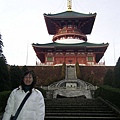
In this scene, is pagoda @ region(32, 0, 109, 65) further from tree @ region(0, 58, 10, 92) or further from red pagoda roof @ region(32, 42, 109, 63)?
tree @ region(0, 58, 10, 92)

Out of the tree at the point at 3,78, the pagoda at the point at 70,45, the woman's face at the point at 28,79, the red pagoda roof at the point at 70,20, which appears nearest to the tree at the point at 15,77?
the tree at the point at 3,78

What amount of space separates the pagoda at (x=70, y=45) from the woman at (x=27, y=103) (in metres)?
31.4

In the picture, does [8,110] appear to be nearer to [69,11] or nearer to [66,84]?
[66,84]

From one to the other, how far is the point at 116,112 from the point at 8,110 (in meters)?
5.98

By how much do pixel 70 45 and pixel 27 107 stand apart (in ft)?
104

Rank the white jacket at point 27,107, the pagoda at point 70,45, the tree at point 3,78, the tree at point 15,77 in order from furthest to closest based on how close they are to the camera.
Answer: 1. the pagoda at point 70,45
2. the tree at point 15,77
3. the tree at point 3,78
4. the white jacket at point 27,107

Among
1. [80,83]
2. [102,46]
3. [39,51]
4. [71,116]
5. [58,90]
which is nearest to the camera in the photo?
[71,116]

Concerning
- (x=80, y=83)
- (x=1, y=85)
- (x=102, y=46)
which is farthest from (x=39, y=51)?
(x=1, y=85)

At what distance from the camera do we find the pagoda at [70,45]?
35.2m

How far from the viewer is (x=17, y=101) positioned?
329cm

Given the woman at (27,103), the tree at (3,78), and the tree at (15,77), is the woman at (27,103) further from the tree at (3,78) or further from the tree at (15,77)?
the tree at (15,77)

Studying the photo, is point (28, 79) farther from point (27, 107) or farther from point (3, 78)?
point (3, 78)

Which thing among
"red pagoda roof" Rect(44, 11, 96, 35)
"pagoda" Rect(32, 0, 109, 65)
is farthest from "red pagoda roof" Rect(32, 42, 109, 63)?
"red pagoda roof" Rect(44, 11, 96, 35)

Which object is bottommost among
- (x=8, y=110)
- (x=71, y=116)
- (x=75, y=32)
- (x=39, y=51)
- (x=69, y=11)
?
(x=71, y=116)
